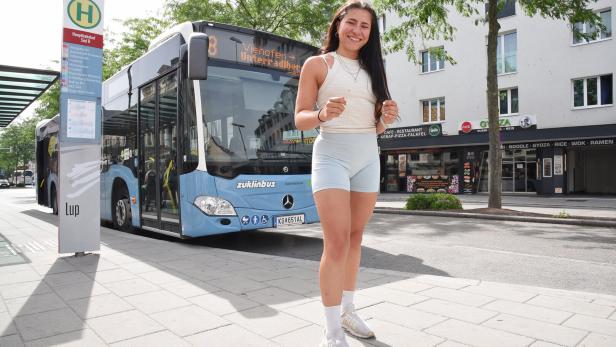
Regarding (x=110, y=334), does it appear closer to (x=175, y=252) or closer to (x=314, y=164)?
(x=314, y=164)

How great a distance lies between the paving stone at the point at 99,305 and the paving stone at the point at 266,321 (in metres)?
0.92

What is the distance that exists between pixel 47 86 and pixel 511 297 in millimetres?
9293

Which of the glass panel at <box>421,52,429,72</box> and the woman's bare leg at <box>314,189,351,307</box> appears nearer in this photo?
the woman's bare leg at <box>314,189,351,307</box>

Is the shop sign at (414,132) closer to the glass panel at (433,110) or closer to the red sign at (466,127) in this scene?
the glass panel at (433,110)

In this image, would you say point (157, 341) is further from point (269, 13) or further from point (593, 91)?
point (593, 91)

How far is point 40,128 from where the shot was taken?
15750mm

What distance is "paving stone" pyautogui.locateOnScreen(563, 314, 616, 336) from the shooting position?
290 cm

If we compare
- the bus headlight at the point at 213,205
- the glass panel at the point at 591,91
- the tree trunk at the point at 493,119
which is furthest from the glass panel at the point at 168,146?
the glass panel at the point at 591,91

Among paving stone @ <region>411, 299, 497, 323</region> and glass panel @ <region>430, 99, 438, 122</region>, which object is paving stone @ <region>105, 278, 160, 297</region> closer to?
paving stone @ <region>411, 299, 497, 323</region>

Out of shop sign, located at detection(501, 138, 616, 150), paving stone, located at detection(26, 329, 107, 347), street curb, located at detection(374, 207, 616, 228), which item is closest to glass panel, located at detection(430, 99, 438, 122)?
shop sign, located at detection(501, 138, 616, 150)

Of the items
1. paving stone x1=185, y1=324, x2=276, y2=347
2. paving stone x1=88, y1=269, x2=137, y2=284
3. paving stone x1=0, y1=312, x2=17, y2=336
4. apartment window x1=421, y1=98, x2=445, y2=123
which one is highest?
apartment window x1=421, y1=98, x2=445, y2=123

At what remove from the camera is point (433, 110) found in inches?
1017

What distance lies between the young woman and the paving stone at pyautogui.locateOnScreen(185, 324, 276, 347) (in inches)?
17.6

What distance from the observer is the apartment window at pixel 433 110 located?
2545cm
